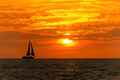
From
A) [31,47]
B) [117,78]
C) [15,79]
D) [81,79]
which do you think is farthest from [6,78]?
[31,47]

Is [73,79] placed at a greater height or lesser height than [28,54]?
lesser

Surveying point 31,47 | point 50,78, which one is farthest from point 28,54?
point 50,78

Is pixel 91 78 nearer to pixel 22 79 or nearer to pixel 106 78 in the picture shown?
pixel 106 78

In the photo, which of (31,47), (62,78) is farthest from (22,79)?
(31,47)

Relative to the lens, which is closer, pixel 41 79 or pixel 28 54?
pixel 41 79

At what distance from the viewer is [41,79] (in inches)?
3182

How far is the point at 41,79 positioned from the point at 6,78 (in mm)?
6318

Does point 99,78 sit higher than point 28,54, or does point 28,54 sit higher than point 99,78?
point 28,54

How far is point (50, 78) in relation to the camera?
83562 millimetres

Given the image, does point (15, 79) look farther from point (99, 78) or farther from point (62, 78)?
point (99, 78)

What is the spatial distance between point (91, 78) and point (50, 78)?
27.7 feet

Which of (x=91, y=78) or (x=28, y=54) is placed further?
(x=28, y=54)

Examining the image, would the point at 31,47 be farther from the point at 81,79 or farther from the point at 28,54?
the point at 81,79

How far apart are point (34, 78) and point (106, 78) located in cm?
1323
